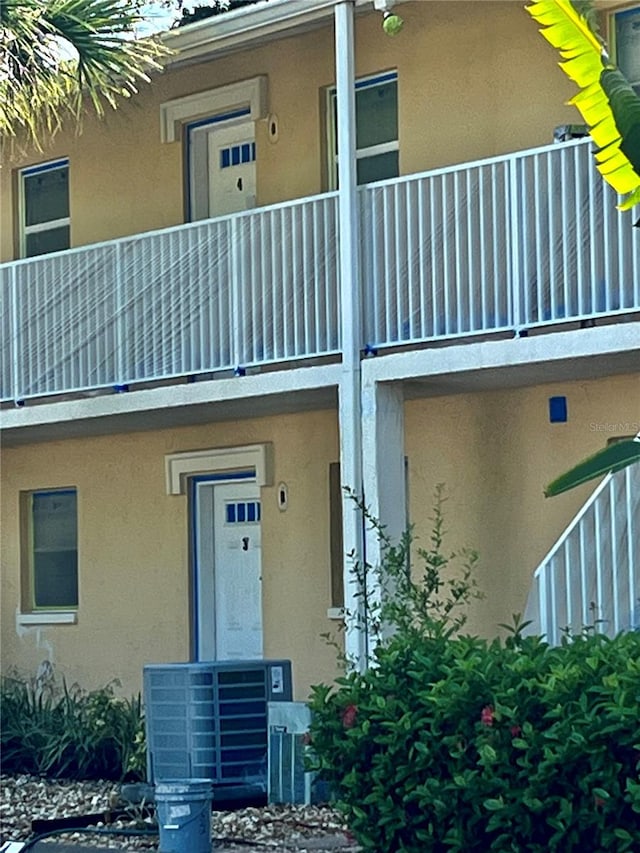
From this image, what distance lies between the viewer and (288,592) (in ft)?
53.1

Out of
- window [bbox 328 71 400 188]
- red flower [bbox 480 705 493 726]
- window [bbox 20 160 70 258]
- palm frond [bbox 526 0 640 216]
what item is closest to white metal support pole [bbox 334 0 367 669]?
window [bbox 328 71 400 188]

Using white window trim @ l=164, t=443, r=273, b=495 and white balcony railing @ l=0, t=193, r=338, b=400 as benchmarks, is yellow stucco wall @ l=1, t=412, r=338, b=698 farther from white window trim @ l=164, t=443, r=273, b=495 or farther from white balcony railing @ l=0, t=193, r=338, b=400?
white balcony railing @ l=0, t=193, r=338, b=400

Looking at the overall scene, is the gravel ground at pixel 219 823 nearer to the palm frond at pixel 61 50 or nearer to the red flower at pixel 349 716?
the red flower at pixel 349 716

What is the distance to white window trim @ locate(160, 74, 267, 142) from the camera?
16.2 metres

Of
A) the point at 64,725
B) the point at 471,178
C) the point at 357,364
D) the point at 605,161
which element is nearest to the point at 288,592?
the point at 64,725

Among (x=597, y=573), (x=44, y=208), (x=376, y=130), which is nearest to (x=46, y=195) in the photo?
(x=44, y=208)

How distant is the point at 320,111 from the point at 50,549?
219 inches

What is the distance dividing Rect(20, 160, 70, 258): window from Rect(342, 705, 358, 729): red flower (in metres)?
9.14

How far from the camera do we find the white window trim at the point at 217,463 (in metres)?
16.4

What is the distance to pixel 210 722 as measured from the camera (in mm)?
13375

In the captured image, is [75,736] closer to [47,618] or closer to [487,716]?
[47,618]

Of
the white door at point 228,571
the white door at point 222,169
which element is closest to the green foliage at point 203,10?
the white door at point 222,169

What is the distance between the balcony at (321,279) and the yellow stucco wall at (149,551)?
1.53m

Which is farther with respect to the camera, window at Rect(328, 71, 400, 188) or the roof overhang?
window at Rect(328, 71, 400, 188)
